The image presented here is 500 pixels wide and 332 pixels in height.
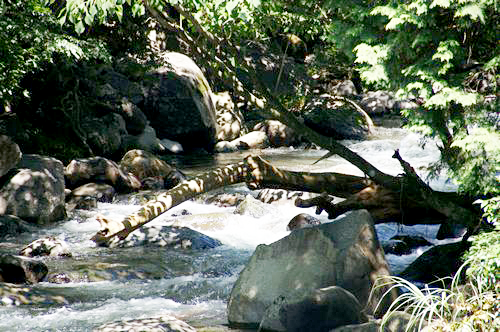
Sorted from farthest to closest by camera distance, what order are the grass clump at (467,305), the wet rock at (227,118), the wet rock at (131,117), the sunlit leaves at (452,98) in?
the wet rock at (227,118) → the wet rock at (131,117) → the sunlit leaves at (452,98) → the grass clump at (467,305)

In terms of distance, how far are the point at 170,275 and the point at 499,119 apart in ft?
16.6

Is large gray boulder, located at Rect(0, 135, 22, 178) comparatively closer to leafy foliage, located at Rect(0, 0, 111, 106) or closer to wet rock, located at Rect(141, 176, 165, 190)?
leafy foliage, located at Rect(0, 0, 111, 106)

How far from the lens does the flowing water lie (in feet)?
25.7

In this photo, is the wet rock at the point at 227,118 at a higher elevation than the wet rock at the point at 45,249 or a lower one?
lower

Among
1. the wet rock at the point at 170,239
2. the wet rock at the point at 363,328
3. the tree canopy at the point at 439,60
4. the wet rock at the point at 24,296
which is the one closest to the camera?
the wet rock at the point at 363,328

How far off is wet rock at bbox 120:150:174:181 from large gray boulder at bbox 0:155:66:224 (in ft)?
12.0

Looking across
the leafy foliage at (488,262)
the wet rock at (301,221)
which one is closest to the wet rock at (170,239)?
the wet rock at (301,221)

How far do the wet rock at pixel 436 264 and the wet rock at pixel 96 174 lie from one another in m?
8.75

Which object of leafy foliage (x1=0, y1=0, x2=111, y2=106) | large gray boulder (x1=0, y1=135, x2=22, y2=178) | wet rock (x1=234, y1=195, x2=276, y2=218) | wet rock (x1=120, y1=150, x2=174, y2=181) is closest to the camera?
leafy foliage (x1=0, y1=0, x2=111, y2=106)

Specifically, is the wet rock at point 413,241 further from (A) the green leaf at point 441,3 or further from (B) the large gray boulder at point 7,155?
(B) the large gray boulder at point 7,155

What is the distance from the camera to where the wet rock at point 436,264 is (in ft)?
29.4

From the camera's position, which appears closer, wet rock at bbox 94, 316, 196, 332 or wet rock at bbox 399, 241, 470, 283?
wet rock at bbox 94, 316, 196, 332

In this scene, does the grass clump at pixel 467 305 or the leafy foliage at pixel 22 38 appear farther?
the leafy foliage at pixel 22 38

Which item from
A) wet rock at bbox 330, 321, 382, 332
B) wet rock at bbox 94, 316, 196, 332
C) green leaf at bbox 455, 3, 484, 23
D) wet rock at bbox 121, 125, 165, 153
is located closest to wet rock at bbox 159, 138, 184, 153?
wet rock at bbox 121, 125, 165, 153
